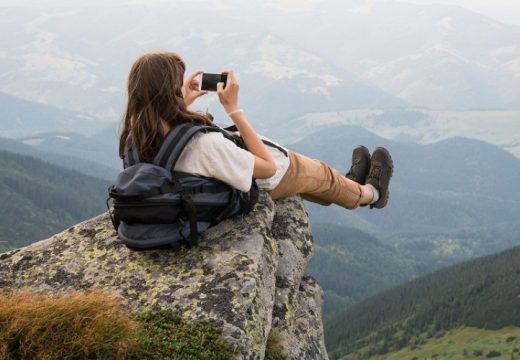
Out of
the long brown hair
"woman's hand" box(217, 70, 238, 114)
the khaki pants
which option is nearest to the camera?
the long brown hair

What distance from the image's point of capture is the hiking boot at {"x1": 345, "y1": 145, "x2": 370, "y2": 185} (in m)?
Answer: 15.4

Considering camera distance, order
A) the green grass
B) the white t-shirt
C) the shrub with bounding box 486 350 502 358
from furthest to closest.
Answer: the green grass, the shrub with bounding box 486 350 502 358, the white t-shirt

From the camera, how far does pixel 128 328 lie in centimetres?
701

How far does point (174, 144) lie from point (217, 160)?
70 cm

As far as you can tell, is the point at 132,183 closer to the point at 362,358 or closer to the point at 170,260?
the point at 170,260

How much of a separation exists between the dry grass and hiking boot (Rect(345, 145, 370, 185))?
9336 millimetres

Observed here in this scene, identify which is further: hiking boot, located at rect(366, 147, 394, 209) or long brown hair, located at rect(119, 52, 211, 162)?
hiking boot, located at rect(366, 147, 394, 209)

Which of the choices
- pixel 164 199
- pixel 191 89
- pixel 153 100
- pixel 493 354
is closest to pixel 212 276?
pixel 164 199

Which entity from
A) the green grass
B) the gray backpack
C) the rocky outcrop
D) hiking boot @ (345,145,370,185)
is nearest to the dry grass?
the rocky outcrop

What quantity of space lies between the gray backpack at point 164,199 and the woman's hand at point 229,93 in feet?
1.68

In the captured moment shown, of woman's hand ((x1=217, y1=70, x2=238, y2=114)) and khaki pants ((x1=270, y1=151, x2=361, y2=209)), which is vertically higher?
woman's hand ((x1=217, y1=70, x2=238, y2=114))

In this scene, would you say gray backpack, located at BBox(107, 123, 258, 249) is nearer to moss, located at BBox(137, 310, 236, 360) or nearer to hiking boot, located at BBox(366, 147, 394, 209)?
moss, located at BBox(137, 310, 236, 360)

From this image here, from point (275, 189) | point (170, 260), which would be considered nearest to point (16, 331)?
point (170, 260)

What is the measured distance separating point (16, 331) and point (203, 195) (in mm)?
3647
